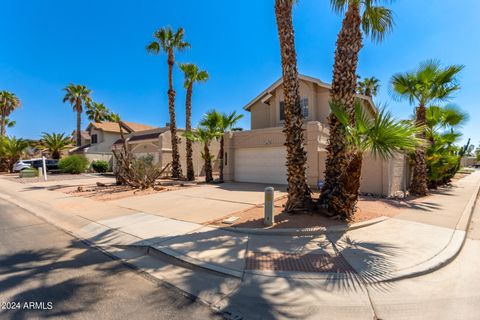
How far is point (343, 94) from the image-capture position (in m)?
6.75

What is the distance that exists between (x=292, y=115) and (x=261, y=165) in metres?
9.46

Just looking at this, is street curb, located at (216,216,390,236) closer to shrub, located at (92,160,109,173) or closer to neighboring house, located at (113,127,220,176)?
neighboring house, located at (113,127,220,176)

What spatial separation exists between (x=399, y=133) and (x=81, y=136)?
44668 mm

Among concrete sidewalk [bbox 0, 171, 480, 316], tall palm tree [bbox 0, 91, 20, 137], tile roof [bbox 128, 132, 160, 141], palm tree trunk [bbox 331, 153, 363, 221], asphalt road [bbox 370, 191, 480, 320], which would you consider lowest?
asphalt road [bbox 370, 191, 480, 320]

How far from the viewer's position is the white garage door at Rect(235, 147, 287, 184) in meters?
15.5

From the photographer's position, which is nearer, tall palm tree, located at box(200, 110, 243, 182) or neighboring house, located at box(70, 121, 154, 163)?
tall palm tree, located at box(200, 110, 243, 182)

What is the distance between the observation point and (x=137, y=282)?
3.89 meters

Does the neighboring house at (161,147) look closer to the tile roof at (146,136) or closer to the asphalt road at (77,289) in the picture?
the tile roof at (146,136)

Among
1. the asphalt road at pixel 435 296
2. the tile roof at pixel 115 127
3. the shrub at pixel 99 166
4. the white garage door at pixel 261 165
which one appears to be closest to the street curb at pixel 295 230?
the asphalt road at pixel 435 296

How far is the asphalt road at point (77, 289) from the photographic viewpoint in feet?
10.2

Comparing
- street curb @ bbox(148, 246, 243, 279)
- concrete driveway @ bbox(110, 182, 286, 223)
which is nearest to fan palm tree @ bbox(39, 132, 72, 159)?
concrete driveway @ bbox(110, 182, 286, 223)

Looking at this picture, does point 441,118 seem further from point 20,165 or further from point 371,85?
point 20,165

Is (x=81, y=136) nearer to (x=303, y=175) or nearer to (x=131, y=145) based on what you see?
(x=131, y=145)

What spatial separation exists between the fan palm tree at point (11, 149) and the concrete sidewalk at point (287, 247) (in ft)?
102
